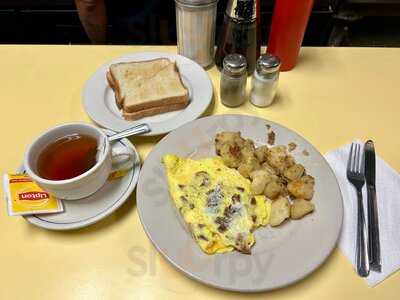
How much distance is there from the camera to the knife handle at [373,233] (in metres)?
0.68

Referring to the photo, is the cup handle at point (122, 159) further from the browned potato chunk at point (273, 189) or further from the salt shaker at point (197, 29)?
the salt shaker at point (197, 29)

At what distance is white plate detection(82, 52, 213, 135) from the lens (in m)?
0.90

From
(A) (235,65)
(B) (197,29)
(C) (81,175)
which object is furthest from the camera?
(B) (197,29)

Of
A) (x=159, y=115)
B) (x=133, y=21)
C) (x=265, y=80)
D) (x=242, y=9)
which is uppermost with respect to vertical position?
(x=242, y=9)

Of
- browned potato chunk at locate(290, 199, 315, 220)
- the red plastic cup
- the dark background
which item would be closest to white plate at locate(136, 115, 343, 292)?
browned potato chunk at locate(290, 199, 315, 220)

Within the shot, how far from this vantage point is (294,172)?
2.51ft

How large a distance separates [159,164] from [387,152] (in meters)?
Result: 0.57

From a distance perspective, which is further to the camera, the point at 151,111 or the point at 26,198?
the point at 151,111

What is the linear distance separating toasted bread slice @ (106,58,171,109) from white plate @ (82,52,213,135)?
2cm

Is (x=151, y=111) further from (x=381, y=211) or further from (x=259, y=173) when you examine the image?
(x=381, y=211)

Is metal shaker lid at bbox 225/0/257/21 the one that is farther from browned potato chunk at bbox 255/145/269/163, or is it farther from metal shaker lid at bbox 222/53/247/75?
browned potato chunk at bbox 255/145/269/163

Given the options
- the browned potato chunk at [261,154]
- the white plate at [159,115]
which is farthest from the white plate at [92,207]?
the browned potato chunk at [261,154]

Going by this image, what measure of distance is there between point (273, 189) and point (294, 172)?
7 cm

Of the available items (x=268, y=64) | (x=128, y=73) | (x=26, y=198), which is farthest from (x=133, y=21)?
(x=26, y=198)
